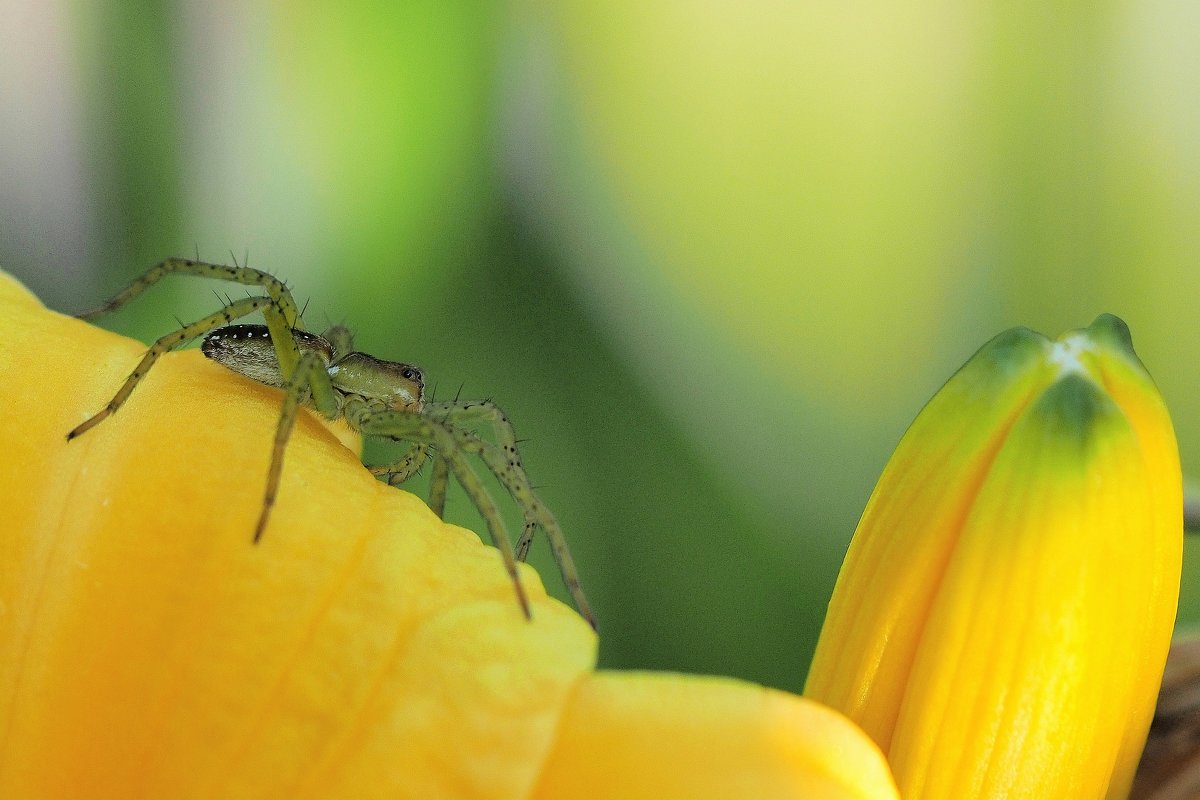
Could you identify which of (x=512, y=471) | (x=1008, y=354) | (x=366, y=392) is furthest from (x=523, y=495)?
(x=1008, y=354)

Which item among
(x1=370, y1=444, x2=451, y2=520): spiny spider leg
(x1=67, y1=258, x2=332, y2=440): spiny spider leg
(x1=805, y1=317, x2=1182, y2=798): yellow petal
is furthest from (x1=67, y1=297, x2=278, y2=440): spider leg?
(x1=805, y1=317, x2=1182, y2=798): yellow petal

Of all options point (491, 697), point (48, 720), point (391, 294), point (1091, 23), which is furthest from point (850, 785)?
point (1091, 23)

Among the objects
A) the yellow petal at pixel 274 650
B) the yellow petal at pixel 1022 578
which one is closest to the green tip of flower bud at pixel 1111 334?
the yellow petal at pixel 1022 578

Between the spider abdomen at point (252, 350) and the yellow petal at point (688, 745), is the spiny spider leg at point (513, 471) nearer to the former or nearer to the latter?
the spider abdomen at point (252, 350)

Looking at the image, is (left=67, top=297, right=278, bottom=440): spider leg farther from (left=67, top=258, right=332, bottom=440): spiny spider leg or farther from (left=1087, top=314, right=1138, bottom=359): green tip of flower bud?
(left=1087, top=314, right=1138, bottom=359): green tip of flower bud

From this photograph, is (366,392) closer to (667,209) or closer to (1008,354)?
(667,209)

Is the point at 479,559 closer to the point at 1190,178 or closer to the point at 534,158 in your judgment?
the point at 534,158

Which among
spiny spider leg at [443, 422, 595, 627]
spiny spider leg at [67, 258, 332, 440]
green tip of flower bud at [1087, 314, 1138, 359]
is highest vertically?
green tip of flower bud at [1087, 314, 1138, 359]
